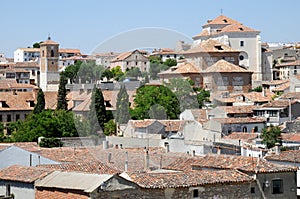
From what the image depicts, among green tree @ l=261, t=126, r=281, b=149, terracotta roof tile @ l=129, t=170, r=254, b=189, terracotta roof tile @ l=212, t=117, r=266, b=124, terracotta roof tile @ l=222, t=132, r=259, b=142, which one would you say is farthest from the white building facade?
terracotta roof tile @ l=129, t=170, r=254, b=189

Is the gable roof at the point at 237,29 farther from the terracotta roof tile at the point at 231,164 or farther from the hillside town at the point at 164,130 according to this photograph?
the terracotta roof tile at the point at 231,164

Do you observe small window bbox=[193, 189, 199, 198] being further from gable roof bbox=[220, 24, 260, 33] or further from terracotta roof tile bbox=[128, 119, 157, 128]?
gable roof bbox=[220, 24, 260, 33]

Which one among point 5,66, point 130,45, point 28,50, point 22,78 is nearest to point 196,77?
point 130,45

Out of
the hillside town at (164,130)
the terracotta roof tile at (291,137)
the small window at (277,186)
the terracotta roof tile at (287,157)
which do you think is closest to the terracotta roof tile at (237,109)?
the hillside town at (164,130)

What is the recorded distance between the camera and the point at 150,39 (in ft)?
56.5

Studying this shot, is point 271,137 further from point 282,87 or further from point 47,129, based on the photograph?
point 282,87

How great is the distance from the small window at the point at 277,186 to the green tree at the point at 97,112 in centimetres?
1078

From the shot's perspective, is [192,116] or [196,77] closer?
[192,116]

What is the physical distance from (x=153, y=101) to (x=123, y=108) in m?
2.33

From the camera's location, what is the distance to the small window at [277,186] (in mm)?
15398

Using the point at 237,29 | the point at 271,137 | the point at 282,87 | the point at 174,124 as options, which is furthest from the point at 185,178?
the point at 237,29

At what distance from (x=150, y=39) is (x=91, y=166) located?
9.80ft

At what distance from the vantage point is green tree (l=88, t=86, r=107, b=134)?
2669 centimetres

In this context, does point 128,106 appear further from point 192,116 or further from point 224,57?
point 224,57
